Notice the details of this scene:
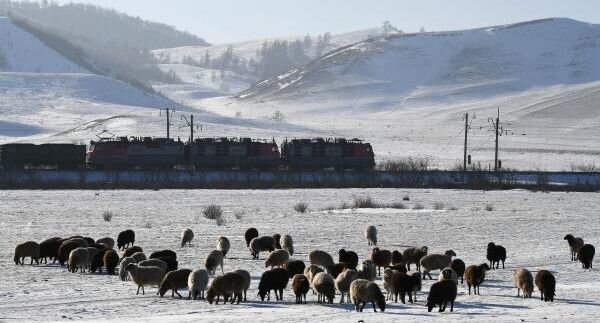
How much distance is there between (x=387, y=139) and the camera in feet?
437

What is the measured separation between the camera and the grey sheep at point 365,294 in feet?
63.8

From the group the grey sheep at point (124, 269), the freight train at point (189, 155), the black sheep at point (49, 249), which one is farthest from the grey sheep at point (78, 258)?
the freight train at point (189, 155)

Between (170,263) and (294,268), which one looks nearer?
(294,268)

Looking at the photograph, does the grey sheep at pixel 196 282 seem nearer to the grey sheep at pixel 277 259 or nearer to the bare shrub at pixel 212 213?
the grey sheep at pixel 277 259

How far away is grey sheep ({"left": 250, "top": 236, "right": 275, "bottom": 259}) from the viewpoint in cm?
2789

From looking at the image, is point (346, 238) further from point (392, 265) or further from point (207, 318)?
point (207, 318)

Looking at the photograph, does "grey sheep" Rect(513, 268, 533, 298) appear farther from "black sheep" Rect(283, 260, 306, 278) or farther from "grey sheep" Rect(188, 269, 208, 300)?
"grey sheep" Rect(188, 269, 208, 300)

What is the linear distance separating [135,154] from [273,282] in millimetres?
57916

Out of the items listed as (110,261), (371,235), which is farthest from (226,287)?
(371,235)

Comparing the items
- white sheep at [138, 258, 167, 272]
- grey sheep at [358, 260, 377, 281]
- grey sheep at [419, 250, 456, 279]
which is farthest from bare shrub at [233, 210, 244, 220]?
grey sheep at [358, 260, 377, 281]

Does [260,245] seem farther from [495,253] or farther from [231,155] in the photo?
[231,155]

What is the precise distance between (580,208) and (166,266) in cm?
3017

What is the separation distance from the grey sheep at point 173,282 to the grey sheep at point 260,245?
636cm

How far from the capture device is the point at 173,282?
21.3 metres
